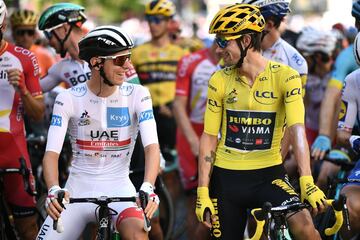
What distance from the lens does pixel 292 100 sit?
20.9 feet

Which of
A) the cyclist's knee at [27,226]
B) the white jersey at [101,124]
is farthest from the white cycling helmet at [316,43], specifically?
the white jersey at [101,124]

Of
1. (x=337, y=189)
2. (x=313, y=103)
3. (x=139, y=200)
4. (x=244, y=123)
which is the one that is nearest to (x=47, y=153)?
(x=139, y=200)

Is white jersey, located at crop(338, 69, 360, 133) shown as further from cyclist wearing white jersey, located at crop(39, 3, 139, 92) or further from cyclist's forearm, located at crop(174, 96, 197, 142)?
cyclist wearing white jersey, located at crop(39, 3, 139, 92)

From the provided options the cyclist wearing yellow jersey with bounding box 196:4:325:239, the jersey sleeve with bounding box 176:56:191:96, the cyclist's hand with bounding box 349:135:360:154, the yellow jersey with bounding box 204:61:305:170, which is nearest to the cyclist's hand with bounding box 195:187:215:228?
the cyclist wearing yellow jersey with bounding box 196:4:325:239

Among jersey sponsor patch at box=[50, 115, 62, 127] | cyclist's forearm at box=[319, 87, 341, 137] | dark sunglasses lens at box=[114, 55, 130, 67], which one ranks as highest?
dark sunglasses lens at box=[114, 55, 130, 67]

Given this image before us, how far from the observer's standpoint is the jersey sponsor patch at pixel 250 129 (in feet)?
21.5

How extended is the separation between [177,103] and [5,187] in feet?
8.23

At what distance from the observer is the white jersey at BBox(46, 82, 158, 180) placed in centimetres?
652

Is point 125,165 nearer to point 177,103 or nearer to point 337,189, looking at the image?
point 337,189

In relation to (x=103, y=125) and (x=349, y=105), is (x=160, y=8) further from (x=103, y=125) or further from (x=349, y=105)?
(x=103, y=125)

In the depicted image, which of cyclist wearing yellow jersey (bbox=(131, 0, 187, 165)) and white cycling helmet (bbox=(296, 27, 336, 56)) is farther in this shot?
cyclist wearing yellow jersey (bbox=(131, 0, 187, 165))

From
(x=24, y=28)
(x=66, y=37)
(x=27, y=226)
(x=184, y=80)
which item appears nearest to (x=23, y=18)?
(x=24, y=28)

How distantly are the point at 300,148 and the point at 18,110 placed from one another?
9.45ft

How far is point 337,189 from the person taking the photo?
7.36 meters
